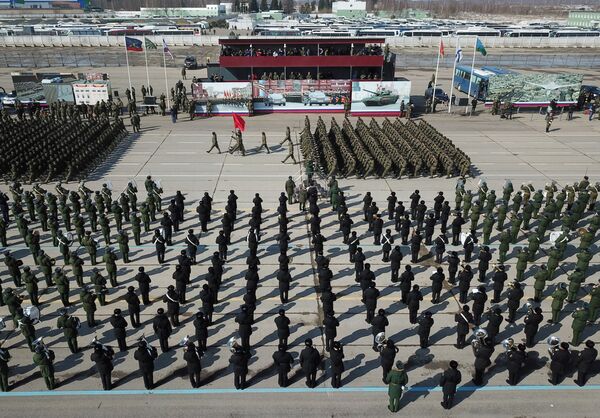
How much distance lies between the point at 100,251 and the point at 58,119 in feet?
50.7

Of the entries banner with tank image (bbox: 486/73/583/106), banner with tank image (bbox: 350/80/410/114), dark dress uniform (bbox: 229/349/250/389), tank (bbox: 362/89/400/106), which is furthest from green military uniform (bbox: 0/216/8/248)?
banner with tank image (bbox: 486/73/583/106)

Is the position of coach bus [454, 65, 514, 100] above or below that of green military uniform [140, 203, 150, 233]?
above

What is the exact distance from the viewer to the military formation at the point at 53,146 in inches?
766

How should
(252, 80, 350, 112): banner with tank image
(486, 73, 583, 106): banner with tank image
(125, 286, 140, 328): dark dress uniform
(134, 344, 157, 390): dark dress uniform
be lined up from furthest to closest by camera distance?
(486, 73, 583, 106): banner with tank image, (252, 80, 350, 112): banner with tank image, (125, 286, 140, 328): dark dress uniform, (134, 344, 157, 390): dark dress uniform

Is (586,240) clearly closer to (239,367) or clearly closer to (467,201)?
(467,201)

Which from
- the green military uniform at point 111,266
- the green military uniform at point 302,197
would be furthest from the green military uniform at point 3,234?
the green military uniform at point 302,197

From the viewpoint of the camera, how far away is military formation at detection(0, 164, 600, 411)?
890 cm

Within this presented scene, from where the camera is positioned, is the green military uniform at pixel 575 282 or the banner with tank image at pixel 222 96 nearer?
the green military uniform at pixel 575 282

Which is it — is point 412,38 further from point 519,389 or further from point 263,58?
point 519,389

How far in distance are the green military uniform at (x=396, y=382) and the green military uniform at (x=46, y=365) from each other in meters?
6.04

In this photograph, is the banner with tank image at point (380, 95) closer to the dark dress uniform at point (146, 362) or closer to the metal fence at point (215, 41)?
the dark dress uniform at point (146, 362)

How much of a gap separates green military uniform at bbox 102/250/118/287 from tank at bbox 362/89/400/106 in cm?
2267

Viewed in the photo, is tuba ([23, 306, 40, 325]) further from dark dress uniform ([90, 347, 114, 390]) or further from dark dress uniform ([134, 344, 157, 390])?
dark dress uniform ([134, 344, 157, 390])

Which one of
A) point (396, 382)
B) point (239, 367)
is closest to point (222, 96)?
point (239, 367)
